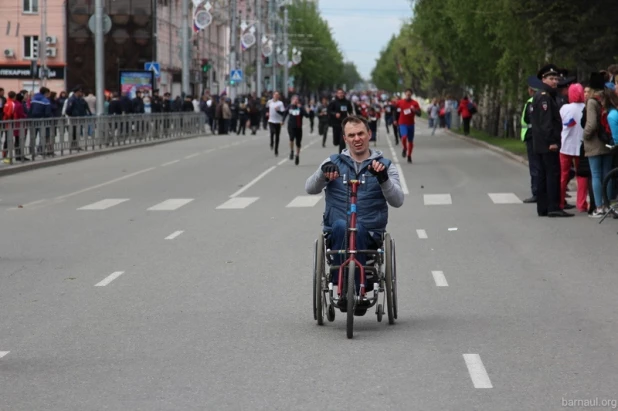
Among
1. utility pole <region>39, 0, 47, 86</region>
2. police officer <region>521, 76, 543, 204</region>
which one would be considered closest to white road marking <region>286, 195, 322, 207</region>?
police officer <region>521, 76, 543, 204</region>

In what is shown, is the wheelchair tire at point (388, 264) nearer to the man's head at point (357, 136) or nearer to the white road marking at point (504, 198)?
the man's head at point (357, 136)

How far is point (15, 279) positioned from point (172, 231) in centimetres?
470

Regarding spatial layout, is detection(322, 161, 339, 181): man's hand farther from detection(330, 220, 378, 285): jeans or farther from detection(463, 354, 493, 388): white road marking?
detection(463, 354, 493, 388): white road marking

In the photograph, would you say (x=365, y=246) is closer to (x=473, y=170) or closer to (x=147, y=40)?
(x=473, y=170)

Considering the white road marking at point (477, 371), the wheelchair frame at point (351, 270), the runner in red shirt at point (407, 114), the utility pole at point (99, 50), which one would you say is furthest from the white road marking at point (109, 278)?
the utility pole at point (99, 50)

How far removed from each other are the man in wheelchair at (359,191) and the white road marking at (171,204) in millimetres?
11709

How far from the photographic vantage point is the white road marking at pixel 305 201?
21.4 meters

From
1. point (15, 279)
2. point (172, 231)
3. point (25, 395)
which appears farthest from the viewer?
point (172, 231)

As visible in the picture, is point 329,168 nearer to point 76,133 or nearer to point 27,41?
point 76,133

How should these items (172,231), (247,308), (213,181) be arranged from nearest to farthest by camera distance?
(247,308) → (172,231) → (213,181)

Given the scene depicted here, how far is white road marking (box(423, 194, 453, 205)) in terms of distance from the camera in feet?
71.6

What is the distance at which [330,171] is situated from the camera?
9.05m

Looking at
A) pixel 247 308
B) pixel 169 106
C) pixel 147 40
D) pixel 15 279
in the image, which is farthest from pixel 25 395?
pixel 147 40

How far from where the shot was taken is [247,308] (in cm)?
1062
